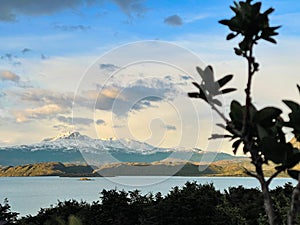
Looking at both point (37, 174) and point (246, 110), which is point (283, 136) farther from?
point (37, 174)

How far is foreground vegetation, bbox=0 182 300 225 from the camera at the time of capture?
16109mm

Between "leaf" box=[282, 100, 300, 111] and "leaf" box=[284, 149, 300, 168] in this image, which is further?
"leaf" box=[282, 100, 300, 111]

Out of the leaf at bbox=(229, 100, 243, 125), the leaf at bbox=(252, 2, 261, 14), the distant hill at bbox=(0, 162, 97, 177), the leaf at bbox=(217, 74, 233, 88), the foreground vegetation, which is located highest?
the distant hill at bbox=(0, 162, 97, 177)

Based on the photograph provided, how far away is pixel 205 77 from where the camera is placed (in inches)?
80.9

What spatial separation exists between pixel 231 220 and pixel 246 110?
1451 centimetres

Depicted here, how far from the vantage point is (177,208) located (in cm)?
1645

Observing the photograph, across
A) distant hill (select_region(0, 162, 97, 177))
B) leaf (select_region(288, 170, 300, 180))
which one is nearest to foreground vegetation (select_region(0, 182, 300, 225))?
leaf (select_region(288, 170, 300, 180))

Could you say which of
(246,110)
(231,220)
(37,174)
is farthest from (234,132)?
(37,174)

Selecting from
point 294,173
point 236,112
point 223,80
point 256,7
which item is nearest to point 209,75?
point 223,80

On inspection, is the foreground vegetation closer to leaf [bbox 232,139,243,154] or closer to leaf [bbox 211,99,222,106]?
leaf [bbox 232,139,243,154]

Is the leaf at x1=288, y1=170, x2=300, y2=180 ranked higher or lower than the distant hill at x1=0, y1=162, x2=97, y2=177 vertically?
lower

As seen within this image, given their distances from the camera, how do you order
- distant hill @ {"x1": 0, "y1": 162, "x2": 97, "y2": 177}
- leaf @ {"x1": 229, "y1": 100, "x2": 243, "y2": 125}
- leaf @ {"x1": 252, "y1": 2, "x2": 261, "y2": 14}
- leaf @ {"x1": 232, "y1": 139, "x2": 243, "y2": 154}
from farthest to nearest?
distant hill @ {"x1": 0, "y1": 162, "x2": 97, "y2": 177}, leaf @ {"x1": 232, "y1": 139, "x2": 243, "y2": 154}, leaf @ {"x1": 229, "y1": 100, "x2": 243, "y2": 125}, leaf @ {"x1": 252, "y1": 2, "x2": 261, "y2": 14}

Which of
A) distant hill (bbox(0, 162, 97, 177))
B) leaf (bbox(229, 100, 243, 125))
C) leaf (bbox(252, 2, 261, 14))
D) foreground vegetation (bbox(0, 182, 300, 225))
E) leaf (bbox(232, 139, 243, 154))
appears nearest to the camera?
leaf (bbox(252, 2, 261, 14))

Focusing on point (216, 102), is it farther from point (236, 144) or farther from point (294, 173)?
point (294, 173)
